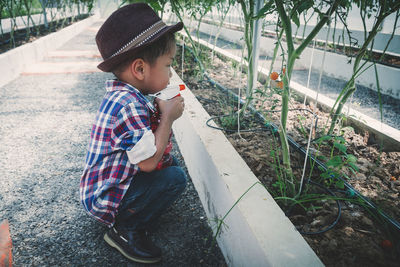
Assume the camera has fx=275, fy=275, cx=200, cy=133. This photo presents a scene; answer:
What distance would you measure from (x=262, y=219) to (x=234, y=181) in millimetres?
250

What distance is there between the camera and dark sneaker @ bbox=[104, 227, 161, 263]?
122cm

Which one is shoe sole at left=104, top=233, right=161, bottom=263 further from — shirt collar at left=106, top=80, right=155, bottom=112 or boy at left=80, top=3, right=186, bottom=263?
shirt collar at left=106, top=80, right=155, bottom=112

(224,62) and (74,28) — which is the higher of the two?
(74,28)

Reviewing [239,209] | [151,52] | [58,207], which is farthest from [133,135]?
[58,207]

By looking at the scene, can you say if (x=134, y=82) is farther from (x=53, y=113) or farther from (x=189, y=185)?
(x=53, y=113)

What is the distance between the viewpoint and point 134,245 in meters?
1.25

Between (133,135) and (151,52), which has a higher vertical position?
(151,52)

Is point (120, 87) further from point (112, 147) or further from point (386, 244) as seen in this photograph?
point (386, 244)

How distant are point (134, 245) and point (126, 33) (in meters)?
0.92

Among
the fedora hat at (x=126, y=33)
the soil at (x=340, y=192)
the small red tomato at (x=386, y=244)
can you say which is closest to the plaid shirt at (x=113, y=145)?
the fedora hat at (x=126, y=33)

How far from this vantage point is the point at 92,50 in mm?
6055

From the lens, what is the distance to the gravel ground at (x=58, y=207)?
49.1 inches

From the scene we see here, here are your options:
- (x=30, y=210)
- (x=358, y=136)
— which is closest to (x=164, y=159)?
(x=30, y=210)

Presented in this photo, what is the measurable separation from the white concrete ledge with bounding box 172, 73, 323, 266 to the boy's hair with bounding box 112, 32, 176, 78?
57 cm
